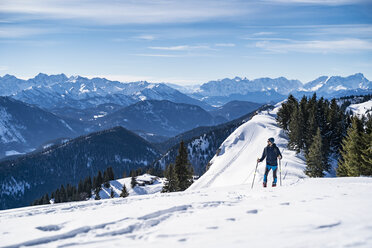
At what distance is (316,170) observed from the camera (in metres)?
42.0

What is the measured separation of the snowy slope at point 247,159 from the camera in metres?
46.6

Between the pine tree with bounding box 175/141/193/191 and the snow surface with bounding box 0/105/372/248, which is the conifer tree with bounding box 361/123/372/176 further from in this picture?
the pine tree with bounding box 175/141/193/191

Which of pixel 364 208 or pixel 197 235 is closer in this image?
pixel 197 235

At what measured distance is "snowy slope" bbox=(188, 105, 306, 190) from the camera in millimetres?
46559

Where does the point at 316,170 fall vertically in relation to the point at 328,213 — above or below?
below

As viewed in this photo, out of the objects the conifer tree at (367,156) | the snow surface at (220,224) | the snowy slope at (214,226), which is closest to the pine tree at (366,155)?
the conifer tree at (367,156)

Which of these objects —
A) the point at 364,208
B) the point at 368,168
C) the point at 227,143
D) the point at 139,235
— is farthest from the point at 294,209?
the point at 227,143

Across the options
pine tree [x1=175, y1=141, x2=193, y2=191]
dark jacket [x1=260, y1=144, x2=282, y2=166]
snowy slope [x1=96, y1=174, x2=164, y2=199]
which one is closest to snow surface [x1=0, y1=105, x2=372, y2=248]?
dark jacket [x1=260, y1=144, x2=282, y2=166]

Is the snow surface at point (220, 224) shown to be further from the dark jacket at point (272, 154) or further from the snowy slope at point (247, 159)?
the snowy slope at point (247, 159)

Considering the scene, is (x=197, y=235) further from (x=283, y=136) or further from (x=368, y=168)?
(x=283, y=136)

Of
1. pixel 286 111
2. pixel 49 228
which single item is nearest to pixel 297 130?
pixel 286 111

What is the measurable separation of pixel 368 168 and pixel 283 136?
109 feet

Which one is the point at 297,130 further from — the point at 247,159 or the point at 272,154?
the point at 272,154

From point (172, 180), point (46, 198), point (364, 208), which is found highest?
point (364, 208)
